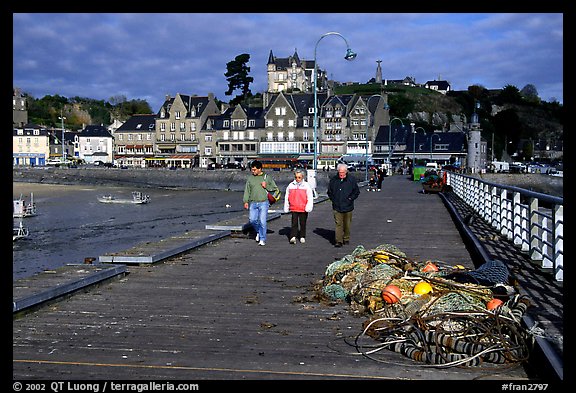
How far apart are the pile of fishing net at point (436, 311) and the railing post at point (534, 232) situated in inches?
96.2

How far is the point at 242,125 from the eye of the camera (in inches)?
4498

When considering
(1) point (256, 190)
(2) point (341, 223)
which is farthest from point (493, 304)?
(1) point (256, 190)

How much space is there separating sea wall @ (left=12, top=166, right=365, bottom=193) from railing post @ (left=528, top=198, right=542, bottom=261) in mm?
71932

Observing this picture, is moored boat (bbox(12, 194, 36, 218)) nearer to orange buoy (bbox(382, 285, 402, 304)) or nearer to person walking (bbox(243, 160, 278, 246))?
person walking (bbox(243, 160, 278, 246))

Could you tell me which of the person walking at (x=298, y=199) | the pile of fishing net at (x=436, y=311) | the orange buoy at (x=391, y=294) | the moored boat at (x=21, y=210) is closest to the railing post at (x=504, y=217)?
the person walking at (x=298, y=199)

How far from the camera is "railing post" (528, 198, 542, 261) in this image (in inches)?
411

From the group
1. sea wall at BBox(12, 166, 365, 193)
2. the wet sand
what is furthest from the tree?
the wet sand

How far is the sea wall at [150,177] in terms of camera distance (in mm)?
86875

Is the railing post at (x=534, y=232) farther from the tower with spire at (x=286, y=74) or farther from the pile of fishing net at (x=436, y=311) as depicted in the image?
the tower with spire at (x=286, y=74)

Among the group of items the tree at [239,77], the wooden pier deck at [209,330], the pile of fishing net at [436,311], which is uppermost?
the tree at [239,77]
